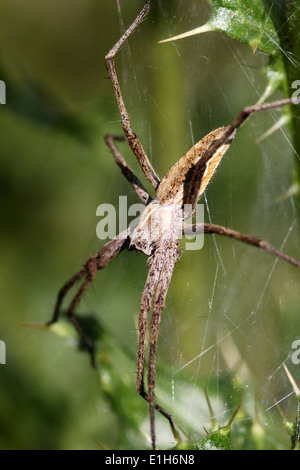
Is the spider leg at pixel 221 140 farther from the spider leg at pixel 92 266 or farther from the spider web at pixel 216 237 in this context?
the spider leg at pixel 92 266

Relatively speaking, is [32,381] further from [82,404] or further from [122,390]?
[122,390]

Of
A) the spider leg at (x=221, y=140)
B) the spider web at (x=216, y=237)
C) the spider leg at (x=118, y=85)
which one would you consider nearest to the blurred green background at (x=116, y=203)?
the spider web at (x=216, y=237)

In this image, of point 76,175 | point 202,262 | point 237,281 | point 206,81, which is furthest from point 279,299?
point 76,175

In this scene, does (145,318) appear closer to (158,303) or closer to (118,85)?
(158,303)

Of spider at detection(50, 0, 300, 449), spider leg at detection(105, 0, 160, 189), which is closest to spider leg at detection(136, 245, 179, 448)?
spider at detection(50, 0, 300, 449)

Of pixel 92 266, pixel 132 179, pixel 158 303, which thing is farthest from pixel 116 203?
pixel 158 303

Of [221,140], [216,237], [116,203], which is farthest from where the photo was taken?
[116,203]
